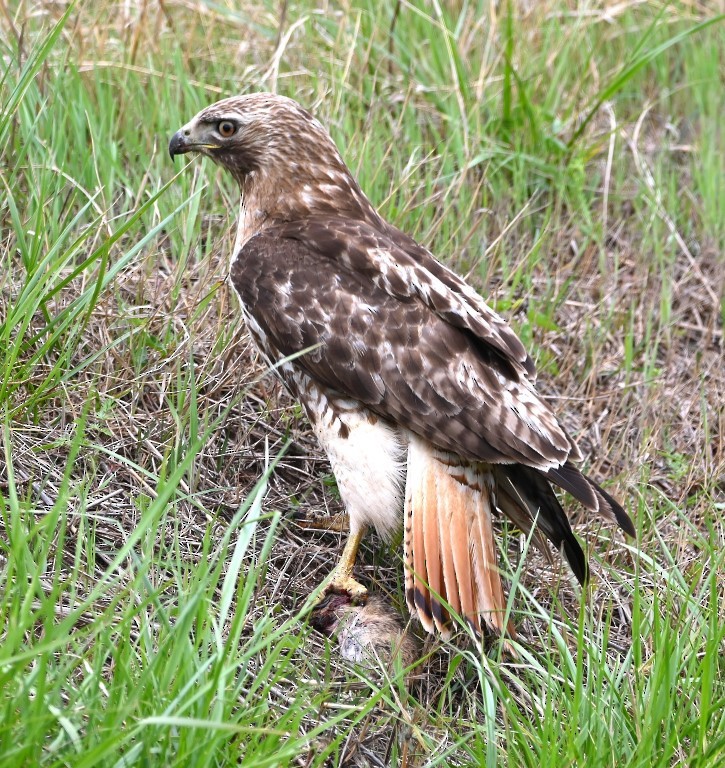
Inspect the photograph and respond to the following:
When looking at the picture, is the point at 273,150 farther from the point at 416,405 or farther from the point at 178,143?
the point at 416,405

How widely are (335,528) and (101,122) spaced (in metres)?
2.15

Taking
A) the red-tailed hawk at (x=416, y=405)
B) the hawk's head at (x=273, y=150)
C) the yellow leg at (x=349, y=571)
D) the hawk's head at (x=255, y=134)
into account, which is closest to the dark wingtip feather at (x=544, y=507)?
the red-tailed hawk at (x=416, y=405)

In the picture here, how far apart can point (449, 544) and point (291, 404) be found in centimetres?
110

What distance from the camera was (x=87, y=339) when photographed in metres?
4.12

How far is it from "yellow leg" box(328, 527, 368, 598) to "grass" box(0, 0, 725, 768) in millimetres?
107

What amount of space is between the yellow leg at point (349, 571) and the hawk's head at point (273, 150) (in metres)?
1.21

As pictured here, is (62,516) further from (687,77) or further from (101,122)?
(687,77)

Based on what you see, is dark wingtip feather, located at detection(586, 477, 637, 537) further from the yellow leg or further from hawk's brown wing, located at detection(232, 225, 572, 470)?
the yellow leg

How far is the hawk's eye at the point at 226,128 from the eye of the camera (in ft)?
13.7

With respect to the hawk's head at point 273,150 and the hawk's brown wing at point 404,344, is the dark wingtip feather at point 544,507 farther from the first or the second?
the hawk's head at point 273,150

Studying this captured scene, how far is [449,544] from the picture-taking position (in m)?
3.62

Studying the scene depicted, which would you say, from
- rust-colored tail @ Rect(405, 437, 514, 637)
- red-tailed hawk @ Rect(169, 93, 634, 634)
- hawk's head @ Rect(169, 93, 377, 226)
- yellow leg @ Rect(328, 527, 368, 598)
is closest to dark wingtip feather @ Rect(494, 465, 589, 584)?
red-tailed hawk @ Rect(169, 93, 634, 634)

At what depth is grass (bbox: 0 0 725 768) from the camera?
8.86ft

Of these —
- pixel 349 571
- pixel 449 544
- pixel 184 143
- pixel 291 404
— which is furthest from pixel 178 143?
pixel 449 544
